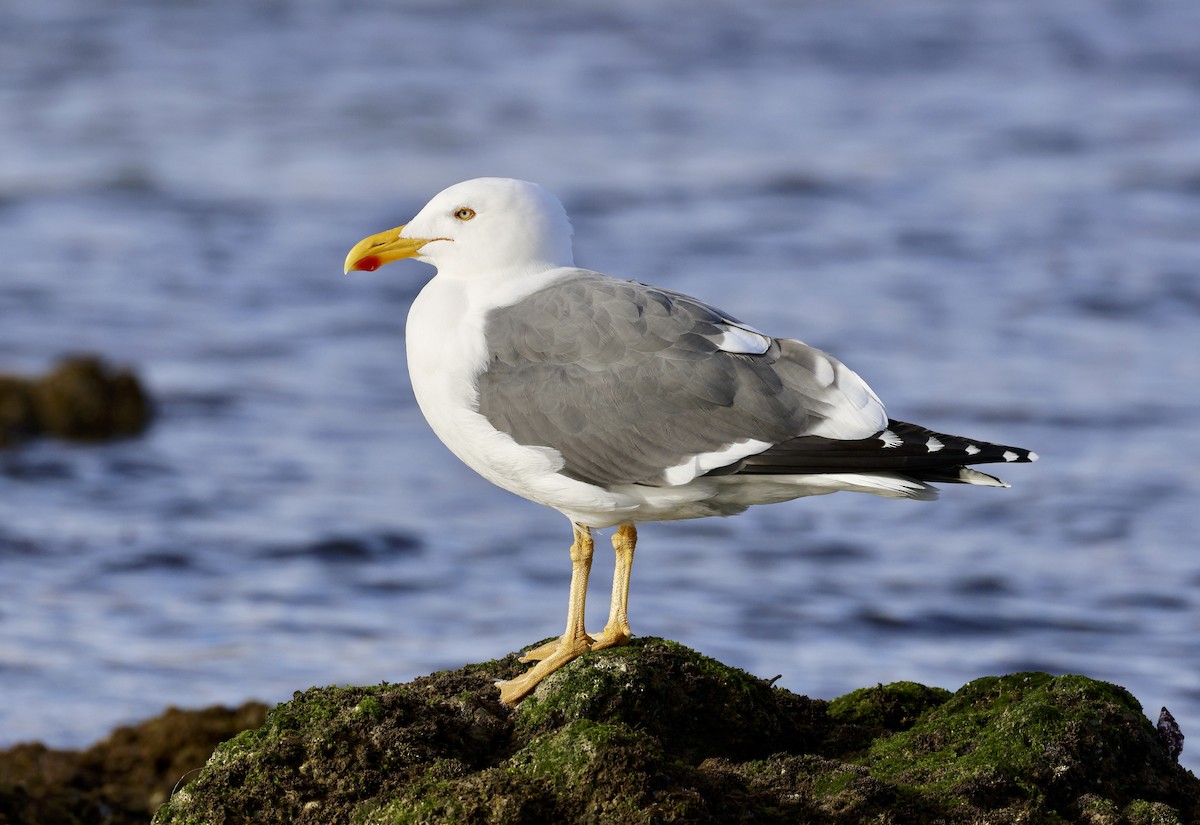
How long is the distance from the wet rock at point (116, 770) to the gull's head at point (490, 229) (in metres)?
2.01

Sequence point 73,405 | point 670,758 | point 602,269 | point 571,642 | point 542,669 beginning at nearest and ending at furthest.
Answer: point 670,758
point 542,669
point 571,642
point 73,405
point 602,269

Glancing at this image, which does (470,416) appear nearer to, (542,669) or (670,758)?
(542,669)

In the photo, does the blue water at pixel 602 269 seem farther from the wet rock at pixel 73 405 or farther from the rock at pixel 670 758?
the rock at pixel 670 758

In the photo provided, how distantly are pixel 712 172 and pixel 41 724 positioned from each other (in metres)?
11.8

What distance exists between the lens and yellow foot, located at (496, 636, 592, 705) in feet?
15.1

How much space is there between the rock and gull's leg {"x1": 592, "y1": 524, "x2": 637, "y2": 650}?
231 millimetres

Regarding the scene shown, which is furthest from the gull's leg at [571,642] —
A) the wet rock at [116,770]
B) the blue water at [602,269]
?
the blue water at [602,269]

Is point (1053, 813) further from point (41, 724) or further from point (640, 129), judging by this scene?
point (640, 129)

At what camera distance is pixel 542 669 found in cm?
476

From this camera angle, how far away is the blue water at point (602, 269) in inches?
335

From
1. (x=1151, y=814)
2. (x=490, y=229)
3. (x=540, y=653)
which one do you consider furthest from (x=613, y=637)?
(x=1151, y=814)

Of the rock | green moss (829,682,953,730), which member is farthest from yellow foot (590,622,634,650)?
green moss (829,682,953,730)

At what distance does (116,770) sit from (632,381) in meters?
2.79

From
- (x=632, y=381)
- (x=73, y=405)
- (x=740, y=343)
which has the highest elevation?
(x=73, y=405)
